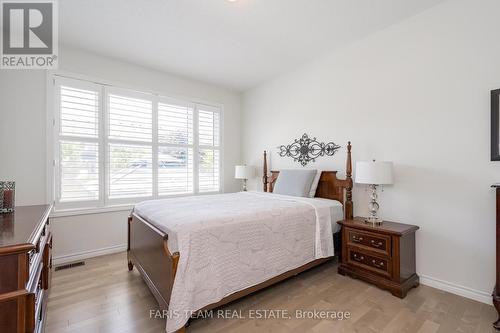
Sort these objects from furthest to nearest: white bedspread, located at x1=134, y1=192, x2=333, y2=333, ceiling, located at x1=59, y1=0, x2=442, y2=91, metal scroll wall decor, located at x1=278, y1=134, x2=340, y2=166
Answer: metal scroll wall decor, located at x1=278, y1=134, x2=340, y2=166, ceiling, located at x1=59, y1=0, x2=442, y2=91, white bedspread, located at x1=134, y1=192, x2=333, y2=333

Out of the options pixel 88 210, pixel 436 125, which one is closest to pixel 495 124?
pixel 436 125

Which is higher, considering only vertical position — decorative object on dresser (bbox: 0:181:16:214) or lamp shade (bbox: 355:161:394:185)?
lamp shade (bbox: 355:161:394:185)

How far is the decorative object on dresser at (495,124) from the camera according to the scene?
1.97m

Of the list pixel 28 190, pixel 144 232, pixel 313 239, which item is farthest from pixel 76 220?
pixel 313 239

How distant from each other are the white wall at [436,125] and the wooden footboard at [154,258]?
2.34m

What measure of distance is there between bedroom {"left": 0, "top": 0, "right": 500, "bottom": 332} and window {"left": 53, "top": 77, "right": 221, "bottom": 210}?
23mm

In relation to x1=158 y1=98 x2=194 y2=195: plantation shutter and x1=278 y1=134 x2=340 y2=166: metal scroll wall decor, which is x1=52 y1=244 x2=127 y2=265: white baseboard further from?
x1=278 y1=134 x2=340 y2=166: metal scroll wall decor

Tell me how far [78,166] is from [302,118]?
327 centimetres

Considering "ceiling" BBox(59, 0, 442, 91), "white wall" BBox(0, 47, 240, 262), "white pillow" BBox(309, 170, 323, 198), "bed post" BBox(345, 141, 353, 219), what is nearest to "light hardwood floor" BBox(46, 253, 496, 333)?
"white wall" BBox(0, 47, 240, 262)

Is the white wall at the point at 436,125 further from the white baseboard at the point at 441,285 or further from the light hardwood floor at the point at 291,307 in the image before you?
the light hardwood floor at the point at 291,307

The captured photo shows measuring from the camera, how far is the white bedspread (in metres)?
1.65

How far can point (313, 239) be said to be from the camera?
253 centimetres

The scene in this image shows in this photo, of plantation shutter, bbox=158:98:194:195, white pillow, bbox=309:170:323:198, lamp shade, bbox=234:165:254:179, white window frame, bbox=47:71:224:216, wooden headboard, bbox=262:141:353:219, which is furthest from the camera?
lamp shade, bbox=234:165:254:179

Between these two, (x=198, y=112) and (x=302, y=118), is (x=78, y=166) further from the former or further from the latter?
(x=302, y=118)
